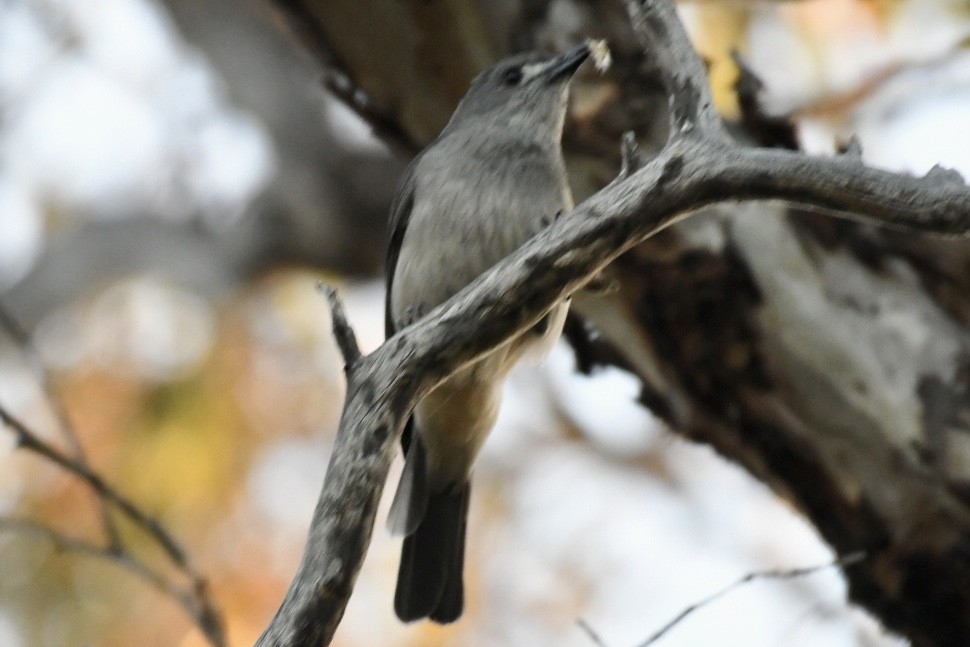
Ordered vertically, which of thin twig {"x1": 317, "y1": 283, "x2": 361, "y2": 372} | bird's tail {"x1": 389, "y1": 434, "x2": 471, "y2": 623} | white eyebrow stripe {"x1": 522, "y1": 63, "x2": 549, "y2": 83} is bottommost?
thin twig {"x1": 317, "y1": 283, "x2": 361, "y2": 372}

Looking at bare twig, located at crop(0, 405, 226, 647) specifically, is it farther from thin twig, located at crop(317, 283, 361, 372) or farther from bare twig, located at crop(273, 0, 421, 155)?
bare twig, located at crop(273, 0, 421, 155)

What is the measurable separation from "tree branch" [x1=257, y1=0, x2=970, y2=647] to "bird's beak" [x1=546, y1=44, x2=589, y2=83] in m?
1.15

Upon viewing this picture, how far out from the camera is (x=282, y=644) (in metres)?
Result: 1.68

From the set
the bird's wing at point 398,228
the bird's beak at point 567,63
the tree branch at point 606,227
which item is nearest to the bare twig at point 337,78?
the bird's wing at point 398,228

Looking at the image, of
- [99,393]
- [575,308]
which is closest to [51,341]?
[99,393]

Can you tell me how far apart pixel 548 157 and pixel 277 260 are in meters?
3.18

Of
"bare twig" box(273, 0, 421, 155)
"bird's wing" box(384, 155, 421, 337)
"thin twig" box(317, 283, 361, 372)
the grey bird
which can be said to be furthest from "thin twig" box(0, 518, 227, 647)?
"bare twig" box(273, 0, 421, 155)

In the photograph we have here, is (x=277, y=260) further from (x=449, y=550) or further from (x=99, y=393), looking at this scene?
(x=449, y=550)

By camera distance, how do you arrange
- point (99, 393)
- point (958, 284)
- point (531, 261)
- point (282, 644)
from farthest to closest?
point (99, 393) → point (958, 284) → point (531, 261) → point (282, 644)

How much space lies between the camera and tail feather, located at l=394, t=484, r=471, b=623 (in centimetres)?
339

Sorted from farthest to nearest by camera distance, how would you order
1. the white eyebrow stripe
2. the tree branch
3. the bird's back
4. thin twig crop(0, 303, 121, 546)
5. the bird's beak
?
1. the white eyebrow stripe
2. the bird's beak
3. the bird's back
4. thin twig crop(0, 303, 121, 546)
5. the tree branch

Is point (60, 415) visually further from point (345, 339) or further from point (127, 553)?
point (345, 339)

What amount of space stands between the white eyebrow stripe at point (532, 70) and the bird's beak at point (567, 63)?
0.14ft

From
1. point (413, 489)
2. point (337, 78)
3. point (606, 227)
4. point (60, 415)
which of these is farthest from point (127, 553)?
point (337, 78)
